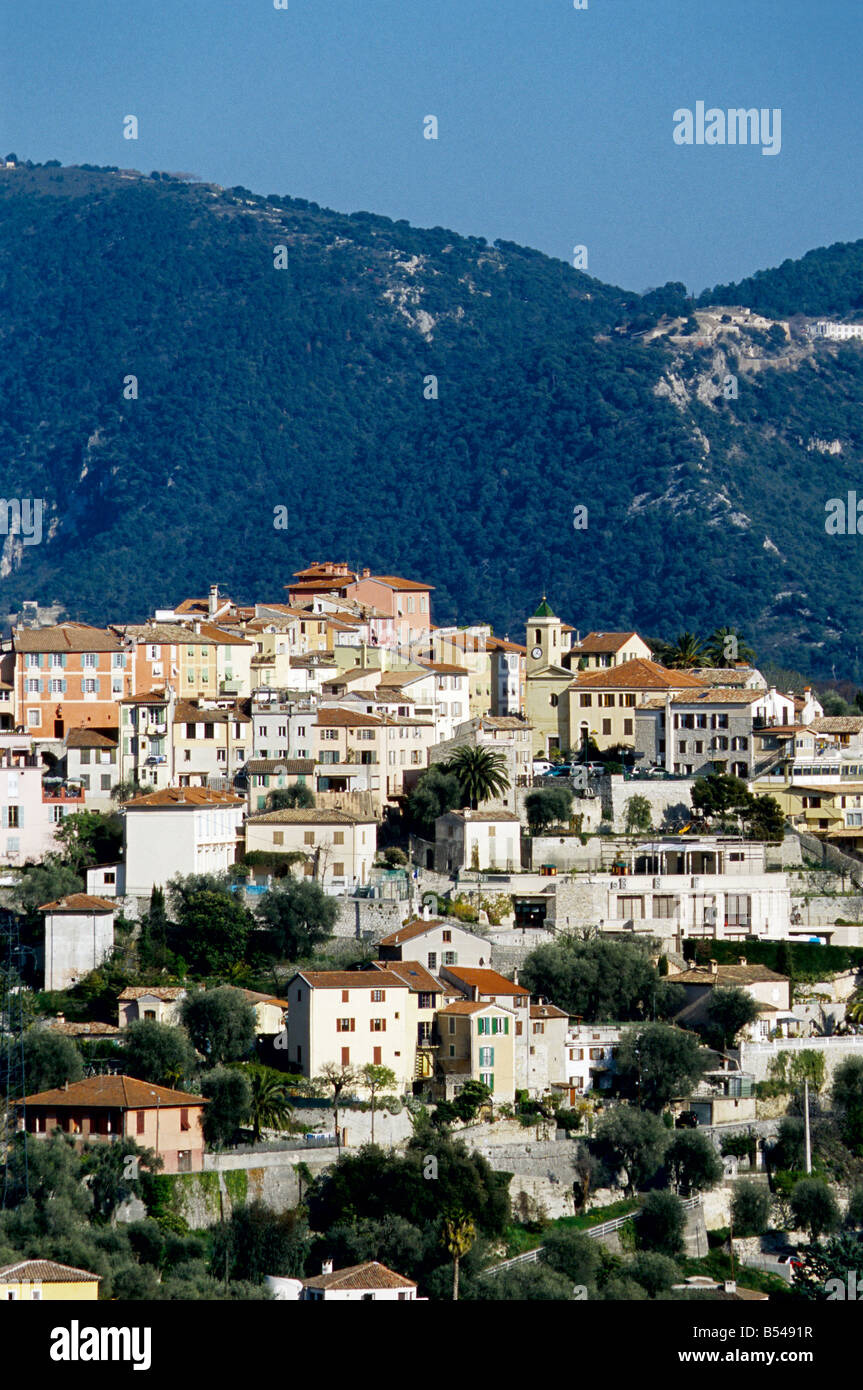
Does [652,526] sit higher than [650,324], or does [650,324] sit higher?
[650,324]

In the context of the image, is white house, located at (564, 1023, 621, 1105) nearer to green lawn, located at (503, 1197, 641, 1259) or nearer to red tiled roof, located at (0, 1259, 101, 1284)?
green lawn, located at (503, 1197, 641, 1259)

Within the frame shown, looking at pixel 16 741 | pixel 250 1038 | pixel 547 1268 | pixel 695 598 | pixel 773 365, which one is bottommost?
pixel 547 1268

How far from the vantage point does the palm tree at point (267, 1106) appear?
42.1m

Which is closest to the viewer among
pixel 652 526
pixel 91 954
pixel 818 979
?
pixel 91 954

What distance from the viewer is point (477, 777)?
5688 centimetres

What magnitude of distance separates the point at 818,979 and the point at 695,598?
105 meters

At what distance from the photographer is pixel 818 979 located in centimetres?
5259

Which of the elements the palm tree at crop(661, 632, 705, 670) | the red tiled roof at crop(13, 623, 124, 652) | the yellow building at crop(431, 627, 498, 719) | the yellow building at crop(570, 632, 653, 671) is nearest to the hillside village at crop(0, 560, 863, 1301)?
the red tiled roof at crop(13, 623, 124, 652)

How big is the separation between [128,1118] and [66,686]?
81.0ft

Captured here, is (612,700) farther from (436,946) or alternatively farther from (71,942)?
(71,942)

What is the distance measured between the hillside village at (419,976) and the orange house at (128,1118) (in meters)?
0.07

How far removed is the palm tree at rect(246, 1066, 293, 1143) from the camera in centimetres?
4206
